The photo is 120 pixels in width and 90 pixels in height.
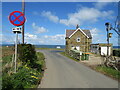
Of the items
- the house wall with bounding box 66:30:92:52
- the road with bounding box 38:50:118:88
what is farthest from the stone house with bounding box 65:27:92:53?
the road with bounding box 38:50:118:88

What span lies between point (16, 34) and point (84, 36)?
88.6ft

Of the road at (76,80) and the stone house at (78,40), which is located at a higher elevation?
the stone house at (78,40)

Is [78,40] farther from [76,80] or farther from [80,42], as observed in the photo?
[76,80]

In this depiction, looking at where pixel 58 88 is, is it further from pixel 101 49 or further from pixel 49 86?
pixel 101 49

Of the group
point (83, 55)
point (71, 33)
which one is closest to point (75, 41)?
point (71, 33)

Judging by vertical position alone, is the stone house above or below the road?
above

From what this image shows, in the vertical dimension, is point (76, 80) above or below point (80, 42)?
below

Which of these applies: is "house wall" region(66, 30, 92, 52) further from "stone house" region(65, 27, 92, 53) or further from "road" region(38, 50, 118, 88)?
"road" region(38, 50, 118, 88)

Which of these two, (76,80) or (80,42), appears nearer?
(76,80)

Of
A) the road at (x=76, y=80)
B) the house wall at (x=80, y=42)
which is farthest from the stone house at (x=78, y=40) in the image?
the road at (x=76, y=80)

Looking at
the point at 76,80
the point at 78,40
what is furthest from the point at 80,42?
the point at 76,80

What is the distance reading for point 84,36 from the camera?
32.1 meters

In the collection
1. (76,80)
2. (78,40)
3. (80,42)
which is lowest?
(76,80)

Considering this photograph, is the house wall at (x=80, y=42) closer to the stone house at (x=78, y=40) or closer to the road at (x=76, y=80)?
the stone house at (x=78, y=40)
